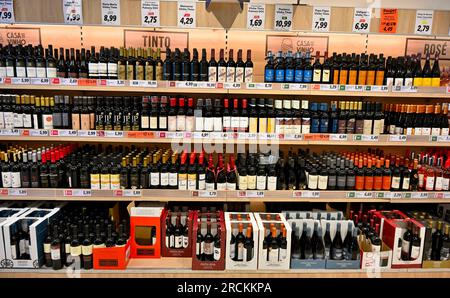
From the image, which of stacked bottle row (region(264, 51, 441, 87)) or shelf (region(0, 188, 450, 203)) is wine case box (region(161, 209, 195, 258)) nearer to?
shelf (region(0, 188, 450, 203))

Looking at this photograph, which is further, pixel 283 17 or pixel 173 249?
pixel 283 17

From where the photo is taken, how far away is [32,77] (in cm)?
314

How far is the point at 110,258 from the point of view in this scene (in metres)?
2.95

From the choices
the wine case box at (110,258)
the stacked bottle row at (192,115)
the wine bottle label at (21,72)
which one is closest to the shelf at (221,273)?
the wine case box at (110,258)

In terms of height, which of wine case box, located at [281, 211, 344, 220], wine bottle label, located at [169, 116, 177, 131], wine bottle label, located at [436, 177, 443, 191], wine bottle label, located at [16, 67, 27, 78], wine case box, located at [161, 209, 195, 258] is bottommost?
wine case box, located at [161, 209, 195, 258]

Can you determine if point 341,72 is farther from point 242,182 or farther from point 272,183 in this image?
point 242,182

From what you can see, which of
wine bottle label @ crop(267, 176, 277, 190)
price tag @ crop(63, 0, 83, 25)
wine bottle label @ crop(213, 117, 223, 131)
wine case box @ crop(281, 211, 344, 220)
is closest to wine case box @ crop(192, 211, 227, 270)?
wine bottle label @ crop(267, 176, 277, 190)

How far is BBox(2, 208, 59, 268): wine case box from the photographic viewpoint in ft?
9.43

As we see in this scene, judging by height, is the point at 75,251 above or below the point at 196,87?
below

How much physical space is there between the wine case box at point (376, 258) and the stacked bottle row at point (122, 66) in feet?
6.07

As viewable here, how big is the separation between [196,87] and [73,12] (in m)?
1.32

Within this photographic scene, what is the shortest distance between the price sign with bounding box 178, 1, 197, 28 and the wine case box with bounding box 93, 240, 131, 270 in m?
2.08

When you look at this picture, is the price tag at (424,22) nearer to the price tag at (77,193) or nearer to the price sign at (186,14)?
the price sign at (186,14)

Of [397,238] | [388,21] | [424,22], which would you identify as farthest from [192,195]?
[424,22]
